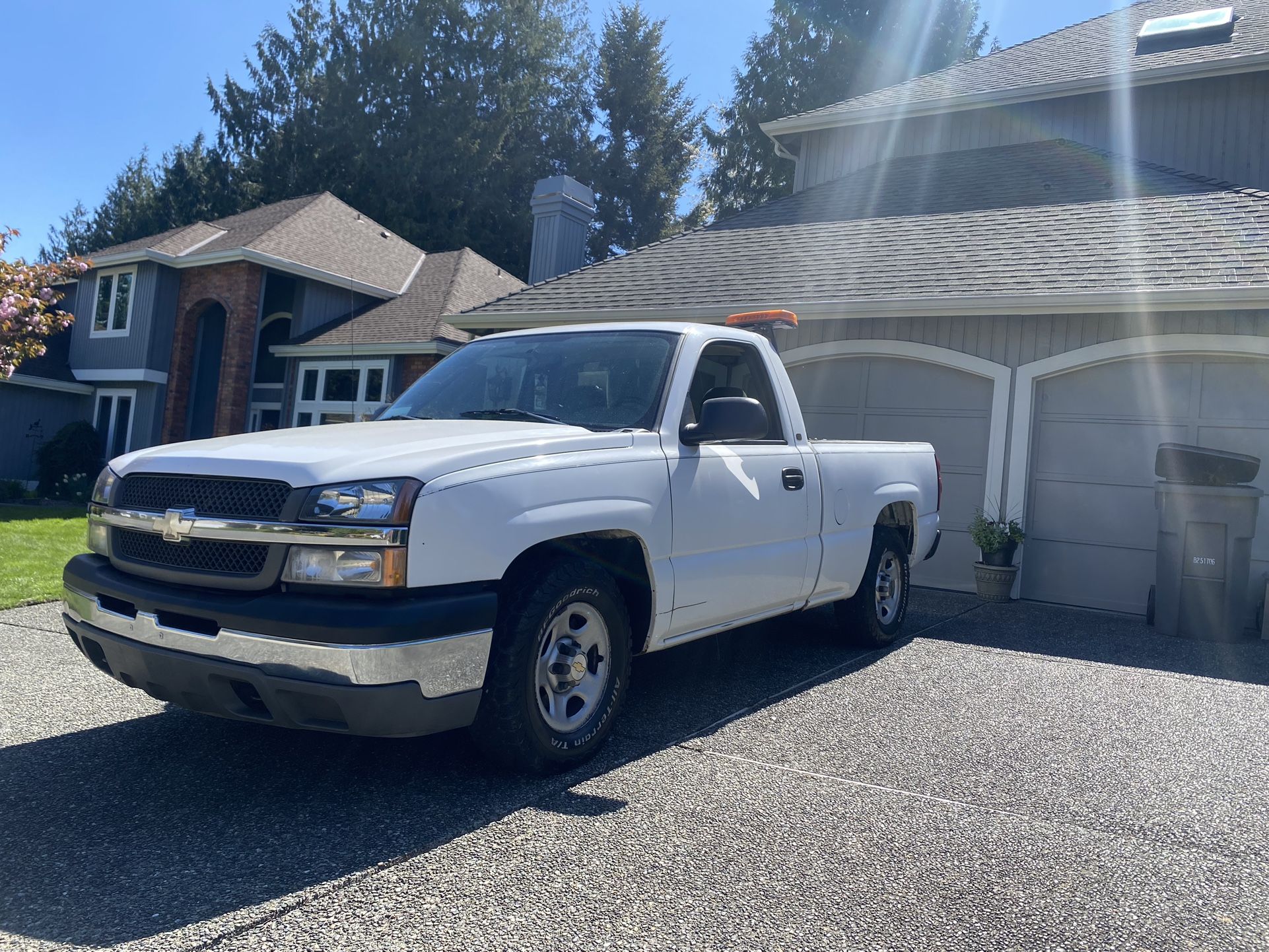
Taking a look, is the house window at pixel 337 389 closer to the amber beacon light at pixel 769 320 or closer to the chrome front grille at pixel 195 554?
the amber beacon light at pixel 769 320

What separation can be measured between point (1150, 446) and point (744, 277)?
16.4ft

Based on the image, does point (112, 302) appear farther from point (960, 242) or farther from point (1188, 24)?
point (1188, 24)

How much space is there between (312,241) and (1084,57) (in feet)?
55.1

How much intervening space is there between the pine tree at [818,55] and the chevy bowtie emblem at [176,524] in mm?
36085

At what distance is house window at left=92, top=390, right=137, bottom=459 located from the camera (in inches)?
919

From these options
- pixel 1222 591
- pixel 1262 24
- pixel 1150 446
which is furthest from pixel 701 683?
pixel 1262 24

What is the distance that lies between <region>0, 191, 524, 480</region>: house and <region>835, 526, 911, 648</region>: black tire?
14992 mm

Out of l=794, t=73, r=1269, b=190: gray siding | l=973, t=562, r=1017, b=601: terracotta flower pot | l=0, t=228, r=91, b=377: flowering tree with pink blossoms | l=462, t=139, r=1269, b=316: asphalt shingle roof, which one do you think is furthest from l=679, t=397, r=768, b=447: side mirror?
l=0, t=228, r=91, b=377: flowering tree with pink blossoms

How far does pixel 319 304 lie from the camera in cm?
2294

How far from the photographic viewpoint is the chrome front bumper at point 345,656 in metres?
3.14

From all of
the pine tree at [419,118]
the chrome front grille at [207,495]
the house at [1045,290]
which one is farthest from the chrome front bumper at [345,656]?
the pine tree at [419,118]

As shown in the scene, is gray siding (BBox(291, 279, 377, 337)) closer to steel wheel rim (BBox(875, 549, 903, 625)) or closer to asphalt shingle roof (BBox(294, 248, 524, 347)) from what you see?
asphalt shingle roof (BBox(294, 248, 524, 347))

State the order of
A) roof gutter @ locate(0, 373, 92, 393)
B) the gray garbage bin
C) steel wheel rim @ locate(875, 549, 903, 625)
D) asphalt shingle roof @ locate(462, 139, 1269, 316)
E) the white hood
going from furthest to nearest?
roof gutter @ locate(0, 373, 92, 393), asphalt shingle roof @ locate(462, 139, 1269, 316), the gray garbage bin, steel wheel rim @ locate(875, 549, 903, 625), the white hood

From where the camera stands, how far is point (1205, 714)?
5414mm
